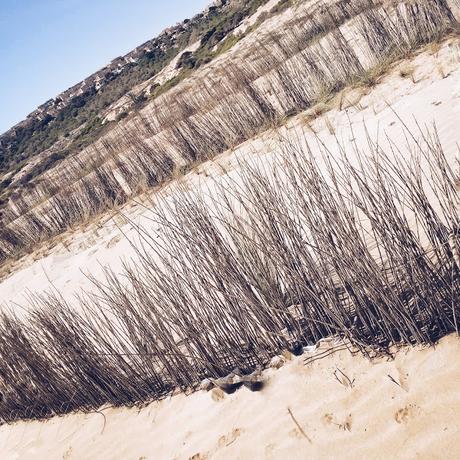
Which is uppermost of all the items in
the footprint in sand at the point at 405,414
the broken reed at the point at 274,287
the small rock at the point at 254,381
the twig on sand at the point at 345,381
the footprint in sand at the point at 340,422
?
the broken reed at the point at 274,287

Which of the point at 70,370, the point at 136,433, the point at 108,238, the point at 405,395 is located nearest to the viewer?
the point at 405,395

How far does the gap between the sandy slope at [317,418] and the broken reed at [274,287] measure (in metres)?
0.11

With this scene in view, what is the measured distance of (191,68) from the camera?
17.6m

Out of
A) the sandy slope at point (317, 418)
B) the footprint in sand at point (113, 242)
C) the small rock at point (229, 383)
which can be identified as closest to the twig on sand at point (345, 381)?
the sandy slope at point (317, 418)

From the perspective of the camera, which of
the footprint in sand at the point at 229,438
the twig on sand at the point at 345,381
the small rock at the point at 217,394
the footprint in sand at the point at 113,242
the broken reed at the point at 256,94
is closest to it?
the twig on sand at the point at 345,381

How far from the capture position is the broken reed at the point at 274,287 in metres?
1.62

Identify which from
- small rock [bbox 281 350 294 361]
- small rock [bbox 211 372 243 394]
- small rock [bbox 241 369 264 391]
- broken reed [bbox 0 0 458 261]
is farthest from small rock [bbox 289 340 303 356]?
broken reed [bbox 0 0 458 261]

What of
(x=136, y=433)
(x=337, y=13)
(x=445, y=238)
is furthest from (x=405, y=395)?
(x=337, y=13)

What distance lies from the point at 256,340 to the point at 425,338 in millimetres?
743

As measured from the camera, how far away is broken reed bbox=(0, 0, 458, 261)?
5.21 meters

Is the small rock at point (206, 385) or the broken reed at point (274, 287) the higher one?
the broken reed at point (274, 287)

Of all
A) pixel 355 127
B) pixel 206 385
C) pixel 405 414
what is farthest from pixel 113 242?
pixel 405 414

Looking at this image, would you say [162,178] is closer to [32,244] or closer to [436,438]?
[32,244]

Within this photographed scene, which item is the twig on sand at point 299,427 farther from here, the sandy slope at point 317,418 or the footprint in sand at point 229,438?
the footprint in sand at point 229,438
